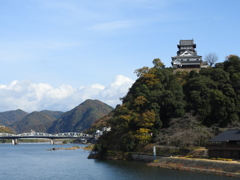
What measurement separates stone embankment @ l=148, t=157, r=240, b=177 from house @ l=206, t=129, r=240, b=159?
7.98 ft

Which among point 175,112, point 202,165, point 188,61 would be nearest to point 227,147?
point 202,165

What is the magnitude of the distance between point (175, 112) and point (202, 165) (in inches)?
661

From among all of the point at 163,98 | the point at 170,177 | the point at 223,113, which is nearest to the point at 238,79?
the point at 223,113

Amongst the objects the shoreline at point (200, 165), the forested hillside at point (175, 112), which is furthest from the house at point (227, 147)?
the forested hillside at point (175, 112)

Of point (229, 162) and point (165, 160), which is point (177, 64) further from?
point (229, 162)

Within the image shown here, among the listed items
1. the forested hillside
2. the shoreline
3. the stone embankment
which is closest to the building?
the forested hillside

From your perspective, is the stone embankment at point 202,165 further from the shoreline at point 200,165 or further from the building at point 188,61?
the building at point 188,61

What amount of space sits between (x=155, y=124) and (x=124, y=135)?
5.12 meters

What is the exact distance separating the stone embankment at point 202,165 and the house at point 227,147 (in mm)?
2433

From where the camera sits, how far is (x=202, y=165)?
3111 cm

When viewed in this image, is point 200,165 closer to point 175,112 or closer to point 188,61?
point 175,112

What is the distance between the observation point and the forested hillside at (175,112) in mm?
45250

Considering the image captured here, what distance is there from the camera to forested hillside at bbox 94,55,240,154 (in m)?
45.2

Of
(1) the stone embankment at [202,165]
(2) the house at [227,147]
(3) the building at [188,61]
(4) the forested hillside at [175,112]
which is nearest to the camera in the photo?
(1) the stone embankment at [202,165]
